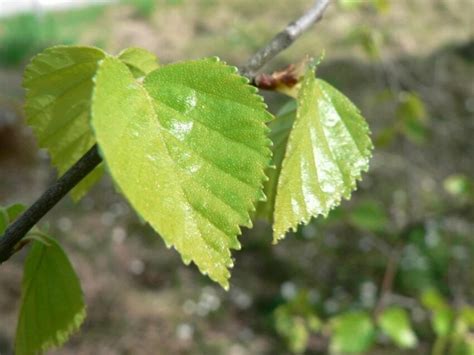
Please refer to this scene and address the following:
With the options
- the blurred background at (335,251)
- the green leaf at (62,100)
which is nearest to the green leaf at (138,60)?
the green leaf at (62,100)

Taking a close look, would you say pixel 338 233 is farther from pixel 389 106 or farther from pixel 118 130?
pixel 118 130

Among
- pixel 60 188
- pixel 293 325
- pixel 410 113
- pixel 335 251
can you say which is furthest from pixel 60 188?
pixel 335 251

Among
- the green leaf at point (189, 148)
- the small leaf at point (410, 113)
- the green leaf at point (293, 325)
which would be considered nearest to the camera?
the green leaf at point (189, 148)

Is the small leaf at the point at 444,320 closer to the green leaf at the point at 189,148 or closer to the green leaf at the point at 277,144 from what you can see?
the green leaf at the point at 277,144

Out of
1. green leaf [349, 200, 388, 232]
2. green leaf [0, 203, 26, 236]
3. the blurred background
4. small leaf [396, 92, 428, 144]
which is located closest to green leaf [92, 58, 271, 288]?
green leaf [0, 203, 26, 236]

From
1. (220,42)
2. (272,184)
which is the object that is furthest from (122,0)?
(272,184)

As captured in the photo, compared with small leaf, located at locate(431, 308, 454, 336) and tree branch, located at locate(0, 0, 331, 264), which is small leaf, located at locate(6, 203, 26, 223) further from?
small leaf, located at locate(431, 308, 454, 336)

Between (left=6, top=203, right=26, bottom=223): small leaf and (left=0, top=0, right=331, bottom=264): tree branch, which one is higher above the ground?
(left=0, top=0, right=331, bottom=264): tree branch
